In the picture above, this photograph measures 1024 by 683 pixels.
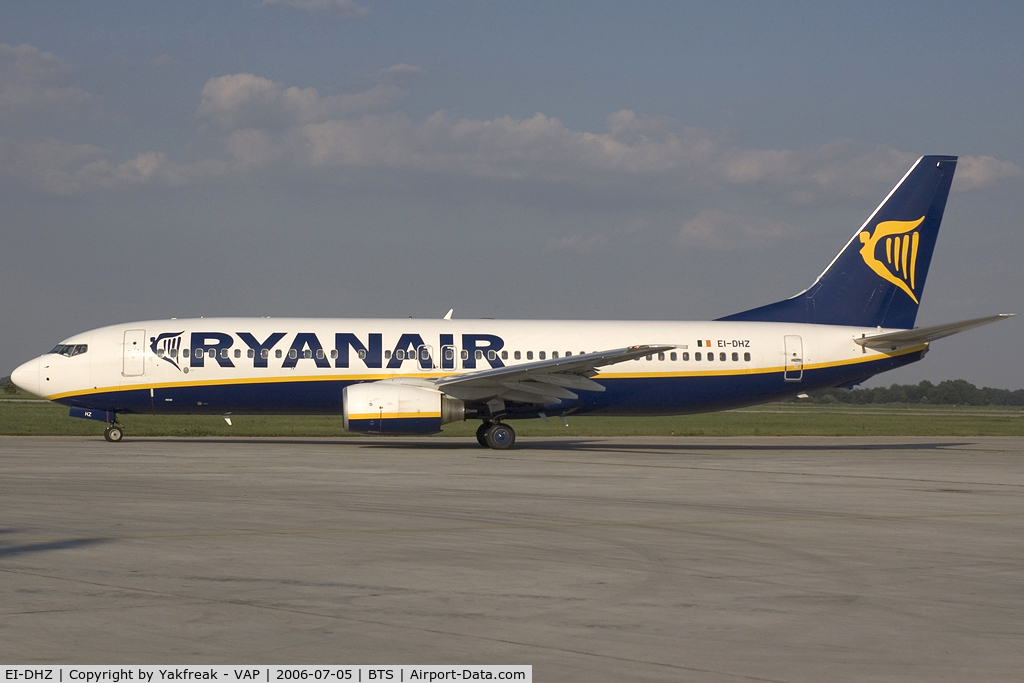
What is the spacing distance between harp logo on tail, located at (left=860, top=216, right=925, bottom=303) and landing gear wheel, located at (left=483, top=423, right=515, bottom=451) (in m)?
12.9

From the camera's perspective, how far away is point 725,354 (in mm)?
30547

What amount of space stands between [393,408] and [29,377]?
34.0 ft

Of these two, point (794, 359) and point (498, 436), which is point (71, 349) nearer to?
point (498, 436)

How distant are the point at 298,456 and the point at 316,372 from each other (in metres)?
4.54

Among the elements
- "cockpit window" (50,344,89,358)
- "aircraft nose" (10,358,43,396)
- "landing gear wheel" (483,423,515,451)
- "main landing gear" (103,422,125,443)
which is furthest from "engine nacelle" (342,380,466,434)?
"aircraft nose" (10,358,43,396)

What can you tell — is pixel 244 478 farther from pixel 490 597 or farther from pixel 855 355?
pixel 855 355

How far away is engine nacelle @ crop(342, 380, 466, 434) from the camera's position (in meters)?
26.1

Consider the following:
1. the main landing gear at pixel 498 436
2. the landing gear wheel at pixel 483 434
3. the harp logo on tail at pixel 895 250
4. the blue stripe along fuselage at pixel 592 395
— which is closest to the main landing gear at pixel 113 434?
the blue stripe along fuselage at pixel 592 395

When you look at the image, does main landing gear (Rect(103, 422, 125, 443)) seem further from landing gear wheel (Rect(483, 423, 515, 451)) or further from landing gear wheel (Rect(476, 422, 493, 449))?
landing gear wheel (Rect(483, 423, 515, 451))

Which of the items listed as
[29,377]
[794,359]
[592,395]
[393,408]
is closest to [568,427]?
[592,395]

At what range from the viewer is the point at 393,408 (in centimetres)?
2631

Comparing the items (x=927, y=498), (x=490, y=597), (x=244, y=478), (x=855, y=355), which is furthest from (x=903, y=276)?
(x=490, y=597)

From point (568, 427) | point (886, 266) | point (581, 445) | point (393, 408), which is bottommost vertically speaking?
point (581, 445)

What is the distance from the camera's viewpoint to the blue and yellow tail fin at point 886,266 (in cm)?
Result: 3209
